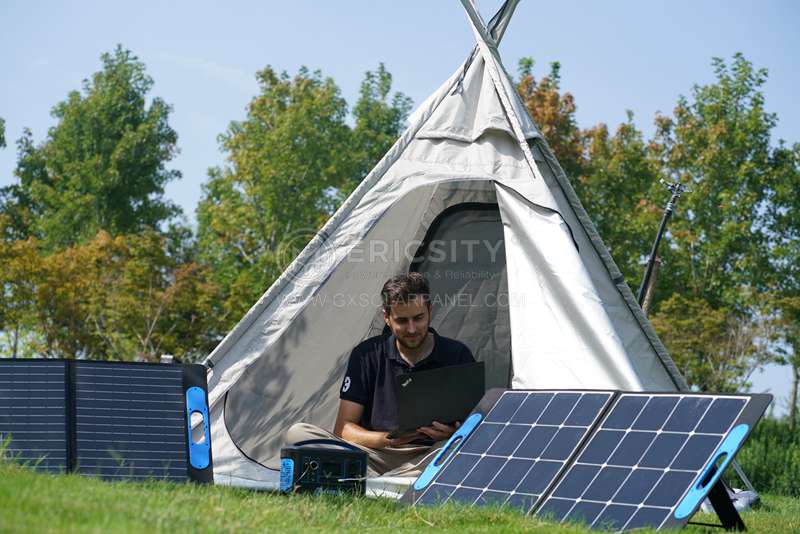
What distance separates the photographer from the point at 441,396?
16.8ft

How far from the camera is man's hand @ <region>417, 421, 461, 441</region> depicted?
5172 mm

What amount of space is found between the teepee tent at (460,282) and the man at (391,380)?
1.54 ft

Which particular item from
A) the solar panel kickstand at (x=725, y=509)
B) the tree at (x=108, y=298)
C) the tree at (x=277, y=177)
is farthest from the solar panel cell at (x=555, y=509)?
the tree at (x=277, y=177)

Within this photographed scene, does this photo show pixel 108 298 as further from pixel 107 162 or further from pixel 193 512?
pixel 193 512

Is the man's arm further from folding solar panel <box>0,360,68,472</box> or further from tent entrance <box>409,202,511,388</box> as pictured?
tent entrance <box>409,202,511,388</box>

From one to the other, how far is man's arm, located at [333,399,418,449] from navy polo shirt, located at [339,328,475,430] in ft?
0.15

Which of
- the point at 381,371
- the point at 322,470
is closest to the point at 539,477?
the point at 322,470

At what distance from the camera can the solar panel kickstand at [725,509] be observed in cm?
379

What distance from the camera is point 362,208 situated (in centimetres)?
630

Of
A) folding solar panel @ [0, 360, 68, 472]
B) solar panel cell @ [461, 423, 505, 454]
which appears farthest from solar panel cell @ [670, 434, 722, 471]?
folding solar panel @ [0, 360, 68, 472]

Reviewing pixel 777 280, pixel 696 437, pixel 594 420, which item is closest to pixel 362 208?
pixel 594 420

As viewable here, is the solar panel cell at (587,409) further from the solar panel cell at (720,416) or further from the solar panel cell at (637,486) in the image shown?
the solar panel cell at (720,416)

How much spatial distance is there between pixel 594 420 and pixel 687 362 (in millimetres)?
16483

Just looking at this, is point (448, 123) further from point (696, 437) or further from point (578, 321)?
point (696, 437)
